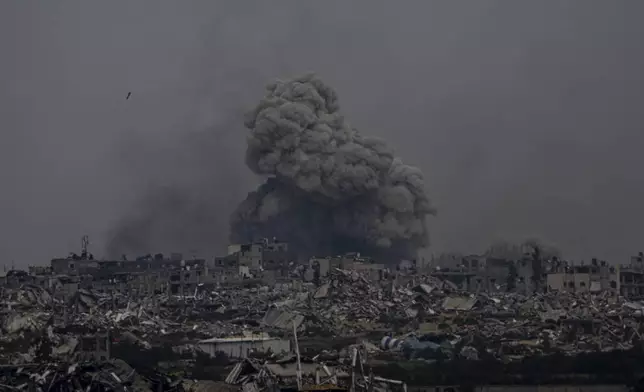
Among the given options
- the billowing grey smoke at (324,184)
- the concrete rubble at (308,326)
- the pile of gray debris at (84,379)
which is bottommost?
the pile of gray debris at (84,379)

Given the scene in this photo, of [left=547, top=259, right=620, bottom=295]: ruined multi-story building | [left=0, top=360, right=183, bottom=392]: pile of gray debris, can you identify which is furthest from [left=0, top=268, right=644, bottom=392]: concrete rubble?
[left=547, top=259, right=620, bottom=295]: ruined multi-story building

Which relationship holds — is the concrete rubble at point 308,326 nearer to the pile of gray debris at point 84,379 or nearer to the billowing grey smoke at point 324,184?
the pile of gray debris at point 84,379

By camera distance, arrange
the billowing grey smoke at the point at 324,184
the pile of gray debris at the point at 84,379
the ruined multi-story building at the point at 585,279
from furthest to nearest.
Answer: the billowing grey smoke at the point at 324,184
the ruined multi-story building at the point at 585,279
the pile of gray debris at the point at 84,379

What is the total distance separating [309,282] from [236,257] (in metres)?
8.18

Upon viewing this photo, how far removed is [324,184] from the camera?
3002 inches

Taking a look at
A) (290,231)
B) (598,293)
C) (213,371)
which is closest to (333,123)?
(290,231)

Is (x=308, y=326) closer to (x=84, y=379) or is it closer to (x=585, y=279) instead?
(x=585, y=279)

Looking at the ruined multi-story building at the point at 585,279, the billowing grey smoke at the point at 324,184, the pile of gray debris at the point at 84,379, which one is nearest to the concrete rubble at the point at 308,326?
the pile of gray debris at the point at 84,379

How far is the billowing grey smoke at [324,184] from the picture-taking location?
7600cm

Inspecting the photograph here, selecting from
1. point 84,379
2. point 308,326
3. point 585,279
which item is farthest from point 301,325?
point 84,379

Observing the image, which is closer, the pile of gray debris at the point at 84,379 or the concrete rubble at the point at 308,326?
the pile of gray debris at the point at 84,379

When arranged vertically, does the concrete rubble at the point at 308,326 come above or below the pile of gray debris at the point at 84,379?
above

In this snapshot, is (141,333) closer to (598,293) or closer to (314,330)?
(314,330)

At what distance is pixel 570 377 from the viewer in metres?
35.4
